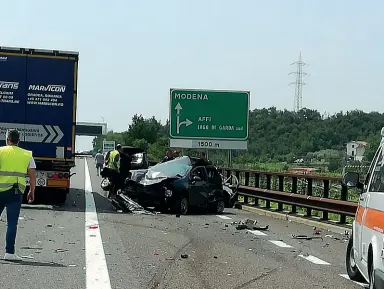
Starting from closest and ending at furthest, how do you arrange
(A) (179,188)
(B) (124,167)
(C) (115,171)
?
(A) (179,188)
(C) (115,171)
(B) (124,167)

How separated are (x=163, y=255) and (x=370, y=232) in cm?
407

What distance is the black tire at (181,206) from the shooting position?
17500mm

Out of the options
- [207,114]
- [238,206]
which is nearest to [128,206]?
[238,206]

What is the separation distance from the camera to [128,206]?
17703 millimetres

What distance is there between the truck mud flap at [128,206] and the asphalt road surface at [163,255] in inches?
63.6

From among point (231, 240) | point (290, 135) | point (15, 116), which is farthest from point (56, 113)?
point (290, 135)

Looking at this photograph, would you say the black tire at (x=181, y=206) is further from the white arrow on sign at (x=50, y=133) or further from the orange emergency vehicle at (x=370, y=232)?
the orange emergency vehicle at (x=370, y=232)

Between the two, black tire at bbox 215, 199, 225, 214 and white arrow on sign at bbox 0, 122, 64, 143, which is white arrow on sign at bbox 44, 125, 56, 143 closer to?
white arrow on sign at bbox 0, 122, 64, 143

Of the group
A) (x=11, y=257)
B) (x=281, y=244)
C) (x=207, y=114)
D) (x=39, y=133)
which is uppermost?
(x=207, y=114)

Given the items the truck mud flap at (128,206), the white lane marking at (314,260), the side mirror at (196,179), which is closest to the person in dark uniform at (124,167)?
the truck mud flap at (128,206)

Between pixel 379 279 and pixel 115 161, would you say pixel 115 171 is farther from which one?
pixel 379 279

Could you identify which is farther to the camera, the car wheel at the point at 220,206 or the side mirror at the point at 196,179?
the car wheel at the point at 220,206

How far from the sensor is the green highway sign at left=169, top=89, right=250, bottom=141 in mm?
26750

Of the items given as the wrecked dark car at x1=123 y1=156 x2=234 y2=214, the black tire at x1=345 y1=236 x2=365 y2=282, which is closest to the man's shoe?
the black tire at x1=345 y1=236 x2=365 y2=282
